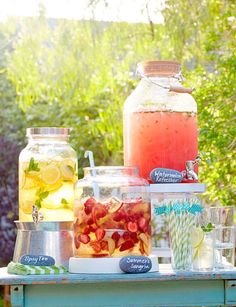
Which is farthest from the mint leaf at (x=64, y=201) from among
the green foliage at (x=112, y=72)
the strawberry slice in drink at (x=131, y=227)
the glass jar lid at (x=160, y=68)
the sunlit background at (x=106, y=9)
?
the sunlit background at (x=106, y=9)

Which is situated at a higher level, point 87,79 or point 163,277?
point 87,79

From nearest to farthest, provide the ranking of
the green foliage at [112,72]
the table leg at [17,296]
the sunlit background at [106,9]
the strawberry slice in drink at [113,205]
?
1. the table leg at [17,296]
2. the strawberry slice in drink at [113,205]
3. the green foliage at [112,72]
4. the sunlit background at [106,9]

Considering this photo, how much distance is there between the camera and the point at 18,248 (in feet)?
7.63

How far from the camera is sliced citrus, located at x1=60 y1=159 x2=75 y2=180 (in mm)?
2393

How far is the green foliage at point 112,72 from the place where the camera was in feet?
13.9

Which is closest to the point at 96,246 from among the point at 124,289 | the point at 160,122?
the point at 124,289

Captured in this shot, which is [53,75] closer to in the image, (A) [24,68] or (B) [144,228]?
(A) [24,68]

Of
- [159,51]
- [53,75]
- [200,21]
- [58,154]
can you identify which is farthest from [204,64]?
[58,154]

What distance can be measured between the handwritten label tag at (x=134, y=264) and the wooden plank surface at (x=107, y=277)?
0.08 feet

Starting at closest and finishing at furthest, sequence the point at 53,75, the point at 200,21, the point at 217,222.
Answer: the point at 217,222 < the point at 200,21 < the point at 53,75

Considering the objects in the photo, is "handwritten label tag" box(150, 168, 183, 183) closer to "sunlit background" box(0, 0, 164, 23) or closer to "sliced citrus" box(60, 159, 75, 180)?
"sliced citrus" box(60, 159, 75, 180)

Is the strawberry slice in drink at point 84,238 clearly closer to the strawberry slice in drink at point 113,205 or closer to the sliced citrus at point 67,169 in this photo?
the strawberry slice in drink at point 113,205

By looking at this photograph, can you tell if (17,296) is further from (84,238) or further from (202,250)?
(202,250)

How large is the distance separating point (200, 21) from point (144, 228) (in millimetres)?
2780
